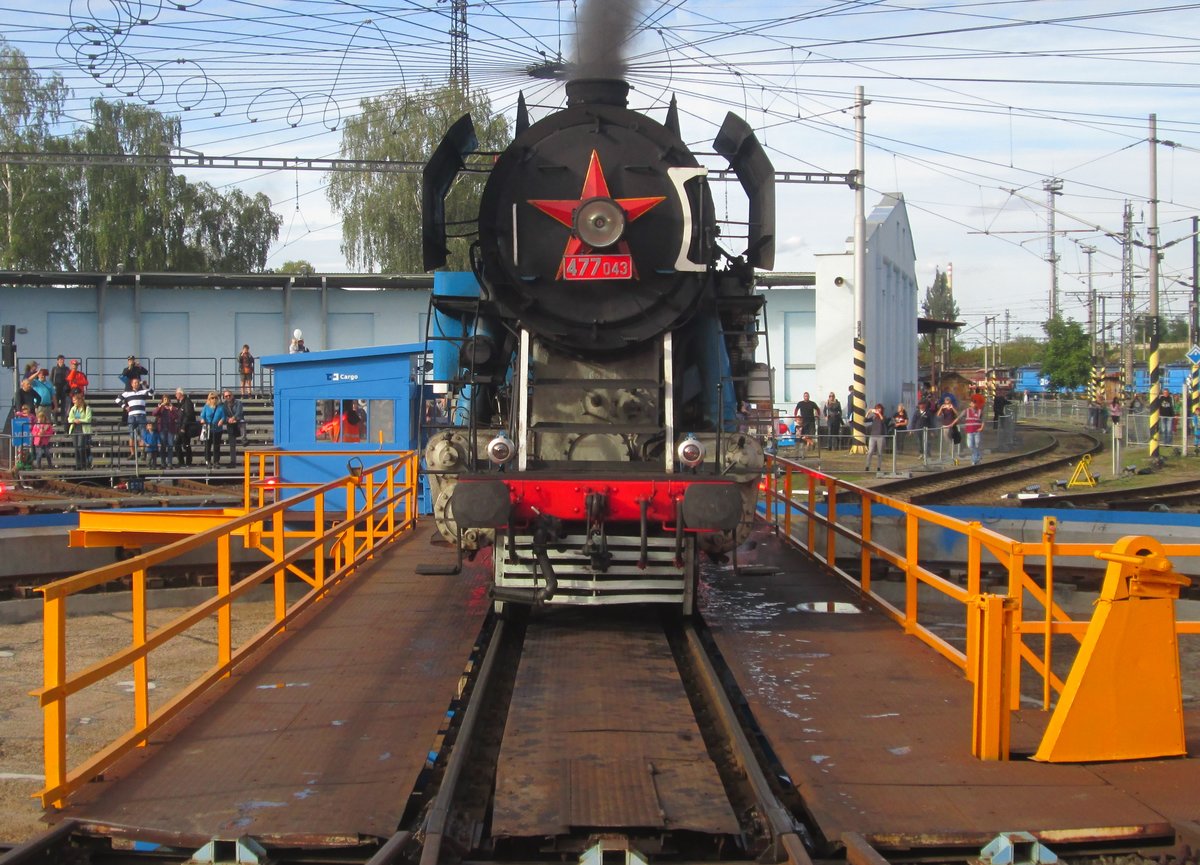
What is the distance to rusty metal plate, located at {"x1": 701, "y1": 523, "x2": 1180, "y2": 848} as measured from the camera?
4.94m

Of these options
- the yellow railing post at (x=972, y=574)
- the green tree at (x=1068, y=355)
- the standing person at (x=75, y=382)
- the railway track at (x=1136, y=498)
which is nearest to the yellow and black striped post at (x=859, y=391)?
the railway track at (x=1136, y=498)

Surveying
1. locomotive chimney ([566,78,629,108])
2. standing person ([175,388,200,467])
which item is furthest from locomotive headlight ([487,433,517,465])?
standing person ([175,388,200,467])

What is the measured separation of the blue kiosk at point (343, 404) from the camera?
1778cm

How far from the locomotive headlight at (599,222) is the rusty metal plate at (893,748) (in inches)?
118

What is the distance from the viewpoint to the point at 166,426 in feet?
74.0

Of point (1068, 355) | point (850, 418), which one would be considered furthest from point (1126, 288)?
point (850, 418)

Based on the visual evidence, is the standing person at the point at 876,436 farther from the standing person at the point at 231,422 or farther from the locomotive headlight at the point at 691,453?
the locomotive headlight at the point at 691,453

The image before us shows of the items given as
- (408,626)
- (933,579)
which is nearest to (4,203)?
(408,626)

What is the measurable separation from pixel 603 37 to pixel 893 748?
6.29m

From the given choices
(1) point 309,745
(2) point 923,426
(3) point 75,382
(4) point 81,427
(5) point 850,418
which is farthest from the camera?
(5) point 850,418

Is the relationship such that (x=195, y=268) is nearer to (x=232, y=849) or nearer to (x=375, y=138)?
(x=375, y=138)

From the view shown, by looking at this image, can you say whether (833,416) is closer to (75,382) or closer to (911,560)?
(75,382)

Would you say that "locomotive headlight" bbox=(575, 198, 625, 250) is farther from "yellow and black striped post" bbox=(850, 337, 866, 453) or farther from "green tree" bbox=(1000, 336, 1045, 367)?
"green tree" bbox=(1000, 336, 1045, 367)

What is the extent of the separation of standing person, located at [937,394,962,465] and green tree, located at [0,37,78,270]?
30813 millimetres
